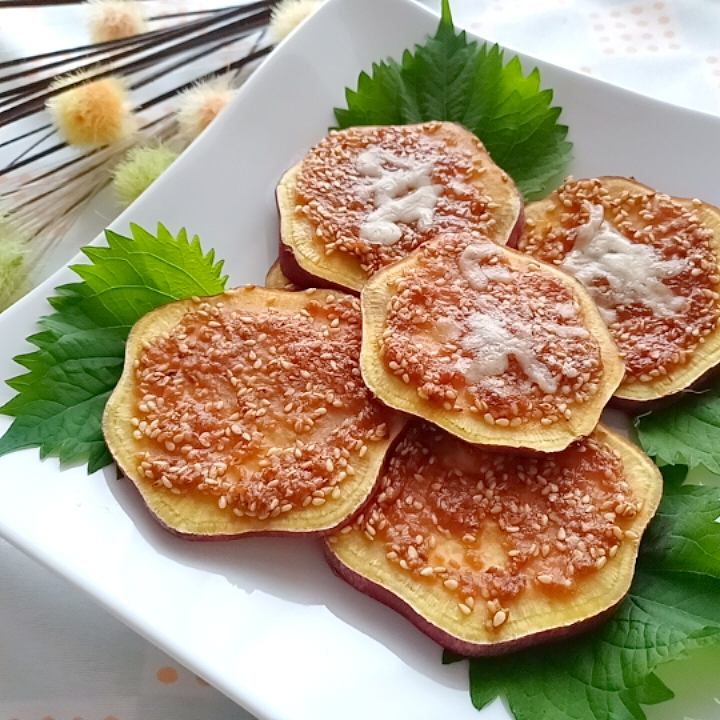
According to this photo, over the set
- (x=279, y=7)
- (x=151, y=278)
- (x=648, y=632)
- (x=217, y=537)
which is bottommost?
(x=648, y=632)

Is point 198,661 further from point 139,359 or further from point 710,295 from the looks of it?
point 710,295

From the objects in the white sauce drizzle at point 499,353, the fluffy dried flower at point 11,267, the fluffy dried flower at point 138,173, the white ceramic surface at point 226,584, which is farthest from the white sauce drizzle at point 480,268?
the fluffy dried flower at point 11,267

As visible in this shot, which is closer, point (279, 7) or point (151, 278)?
point (151, 278)

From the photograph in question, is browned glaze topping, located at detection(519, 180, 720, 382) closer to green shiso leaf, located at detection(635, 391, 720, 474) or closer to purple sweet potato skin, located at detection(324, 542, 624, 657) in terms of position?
green shiso leaf, located at detection(635, 391, 720, 474)

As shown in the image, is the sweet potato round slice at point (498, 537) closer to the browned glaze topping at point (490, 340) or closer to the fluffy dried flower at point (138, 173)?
the browned glaze topping at point (490, 340)

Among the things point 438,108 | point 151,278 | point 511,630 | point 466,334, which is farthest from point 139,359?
point 438,108

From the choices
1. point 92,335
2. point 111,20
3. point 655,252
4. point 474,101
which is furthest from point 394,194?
point 111,20

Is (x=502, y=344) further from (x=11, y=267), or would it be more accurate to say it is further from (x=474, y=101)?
(x=11, y=267)
